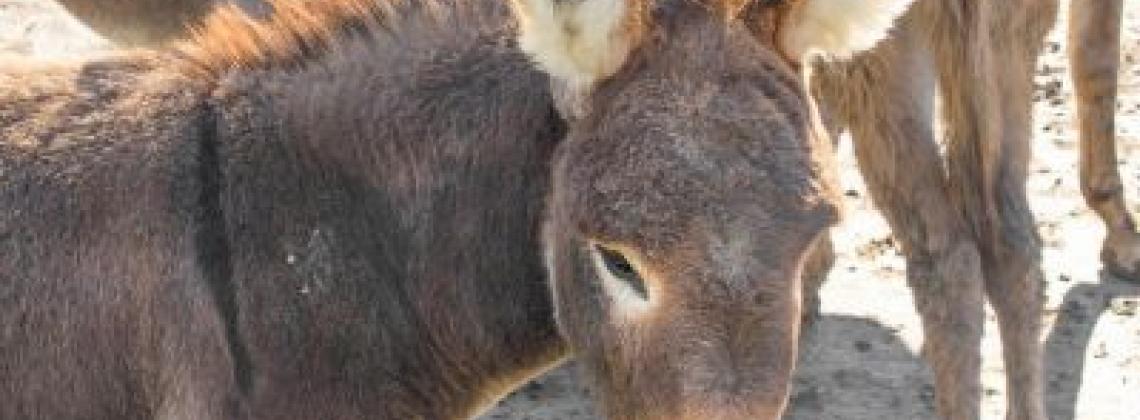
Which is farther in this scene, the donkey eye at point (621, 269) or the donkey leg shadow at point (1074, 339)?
the donkey leg shadow at point (1074, 339)

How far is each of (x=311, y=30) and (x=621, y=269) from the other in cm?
83

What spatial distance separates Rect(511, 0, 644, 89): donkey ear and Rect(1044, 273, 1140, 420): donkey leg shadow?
302 centimetres

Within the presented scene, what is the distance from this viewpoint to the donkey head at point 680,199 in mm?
2938

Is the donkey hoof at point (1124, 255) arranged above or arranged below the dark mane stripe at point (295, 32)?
below

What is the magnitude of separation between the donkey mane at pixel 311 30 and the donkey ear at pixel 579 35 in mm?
337

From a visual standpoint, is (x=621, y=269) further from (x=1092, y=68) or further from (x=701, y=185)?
(x=1092, y=68)

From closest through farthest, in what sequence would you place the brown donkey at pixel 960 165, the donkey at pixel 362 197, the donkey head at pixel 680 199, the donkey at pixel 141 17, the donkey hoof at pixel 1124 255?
1. the donkey head at pixel 680 199
2. the donkey at pixel 362 197
3. the brown donkey at pixel 960 165
4. the donkey at pixel 141 17
5. the donkey hoof at pixel 1124 255

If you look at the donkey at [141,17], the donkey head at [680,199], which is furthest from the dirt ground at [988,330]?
the donkey head at [680,199]

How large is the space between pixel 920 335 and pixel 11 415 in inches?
138

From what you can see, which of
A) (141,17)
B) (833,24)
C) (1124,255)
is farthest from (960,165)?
(141,17)

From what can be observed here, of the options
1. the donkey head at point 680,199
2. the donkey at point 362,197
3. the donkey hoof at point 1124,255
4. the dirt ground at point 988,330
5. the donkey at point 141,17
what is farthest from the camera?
the donkey hoof at point 1124,255

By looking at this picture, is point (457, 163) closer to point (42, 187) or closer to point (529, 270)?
point (529, 270)

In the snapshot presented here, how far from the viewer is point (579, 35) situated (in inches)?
120

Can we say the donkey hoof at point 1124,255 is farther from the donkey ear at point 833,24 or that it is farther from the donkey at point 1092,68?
the donkey ear at point 833,24
